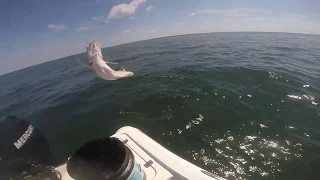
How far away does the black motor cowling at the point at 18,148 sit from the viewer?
2.16m

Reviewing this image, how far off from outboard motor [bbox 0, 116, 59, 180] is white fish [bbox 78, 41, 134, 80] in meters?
1.35

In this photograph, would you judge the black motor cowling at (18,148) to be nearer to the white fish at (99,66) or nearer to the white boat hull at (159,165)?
the white boat hull at (159,165)

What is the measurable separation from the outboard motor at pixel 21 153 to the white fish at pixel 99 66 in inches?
53.1

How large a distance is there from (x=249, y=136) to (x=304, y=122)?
220 centimetres

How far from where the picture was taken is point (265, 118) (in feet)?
20.4

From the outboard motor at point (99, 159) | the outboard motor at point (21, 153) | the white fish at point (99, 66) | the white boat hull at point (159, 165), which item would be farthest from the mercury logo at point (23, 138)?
the white fish at point (99, 66)

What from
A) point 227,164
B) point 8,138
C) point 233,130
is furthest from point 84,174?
point 233,130

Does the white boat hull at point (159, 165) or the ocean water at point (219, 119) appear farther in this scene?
the ocean water at point (219, 119)

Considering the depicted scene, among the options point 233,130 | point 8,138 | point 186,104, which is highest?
point 8,138

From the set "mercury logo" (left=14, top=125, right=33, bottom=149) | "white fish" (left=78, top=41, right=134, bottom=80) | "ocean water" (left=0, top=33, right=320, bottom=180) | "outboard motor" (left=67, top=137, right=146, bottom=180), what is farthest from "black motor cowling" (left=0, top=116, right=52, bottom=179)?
"ocean water" (left=0, top=33, right=320, bottom=180)

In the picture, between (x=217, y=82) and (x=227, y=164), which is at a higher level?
(x=217, y=82)

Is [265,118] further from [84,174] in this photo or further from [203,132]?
[84,174]

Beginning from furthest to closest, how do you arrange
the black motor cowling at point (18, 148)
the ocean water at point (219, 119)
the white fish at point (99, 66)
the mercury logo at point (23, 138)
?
the ocean water at point (219, 119)
the white fish at point (99, 66)
the mercury logo at point (23, 138)
the black motor cowling at point (18, 148)

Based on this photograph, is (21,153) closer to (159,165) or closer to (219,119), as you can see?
(159,165)
